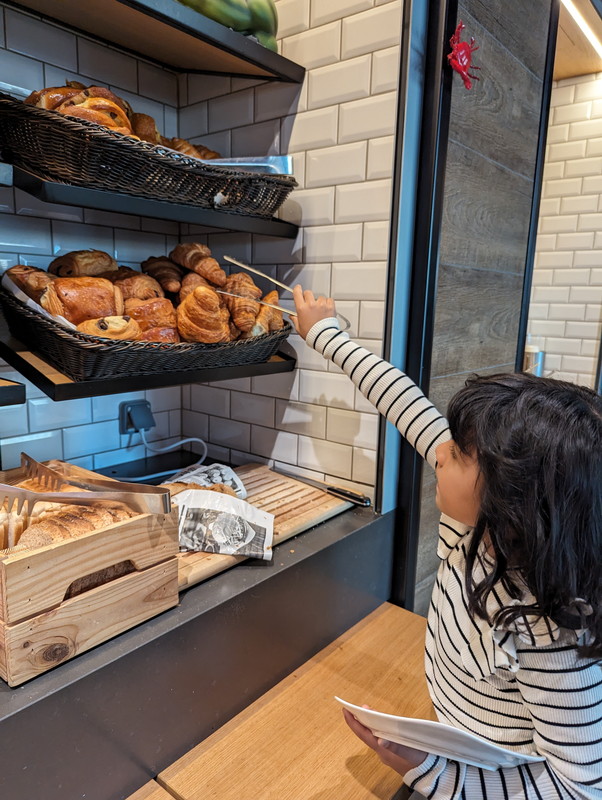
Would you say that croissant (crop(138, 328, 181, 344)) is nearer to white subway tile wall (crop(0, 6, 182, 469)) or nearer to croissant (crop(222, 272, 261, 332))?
croissant (crop(222, 272, 261, 332))

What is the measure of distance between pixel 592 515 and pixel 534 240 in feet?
3.99

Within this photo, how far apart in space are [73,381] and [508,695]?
0.75 meters

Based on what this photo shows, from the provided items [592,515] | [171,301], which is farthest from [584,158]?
[592,515]

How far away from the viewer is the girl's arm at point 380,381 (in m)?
1.00

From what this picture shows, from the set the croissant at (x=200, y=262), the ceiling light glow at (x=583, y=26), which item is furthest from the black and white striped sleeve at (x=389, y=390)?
Answer: the ceiling light glow at (x=583, y=26)

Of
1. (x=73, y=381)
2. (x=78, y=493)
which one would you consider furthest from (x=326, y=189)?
(x=78, y=493)

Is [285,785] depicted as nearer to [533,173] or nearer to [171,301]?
[171,301]

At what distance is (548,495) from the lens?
61 centimetres

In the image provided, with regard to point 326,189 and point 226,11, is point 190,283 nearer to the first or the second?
point 326,189

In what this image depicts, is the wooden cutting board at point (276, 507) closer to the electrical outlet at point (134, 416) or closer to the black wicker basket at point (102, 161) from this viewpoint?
the electrical outlet at point (134, 416)

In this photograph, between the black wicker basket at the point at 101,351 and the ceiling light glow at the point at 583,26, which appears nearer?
the black wicker basket at the point at 101,351

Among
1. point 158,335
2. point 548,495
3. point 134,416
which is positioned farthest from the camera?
point 134,416

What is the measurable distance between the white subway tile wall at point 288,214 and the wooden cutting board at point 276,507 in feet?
0.23

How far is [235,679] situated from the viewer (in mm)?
913
